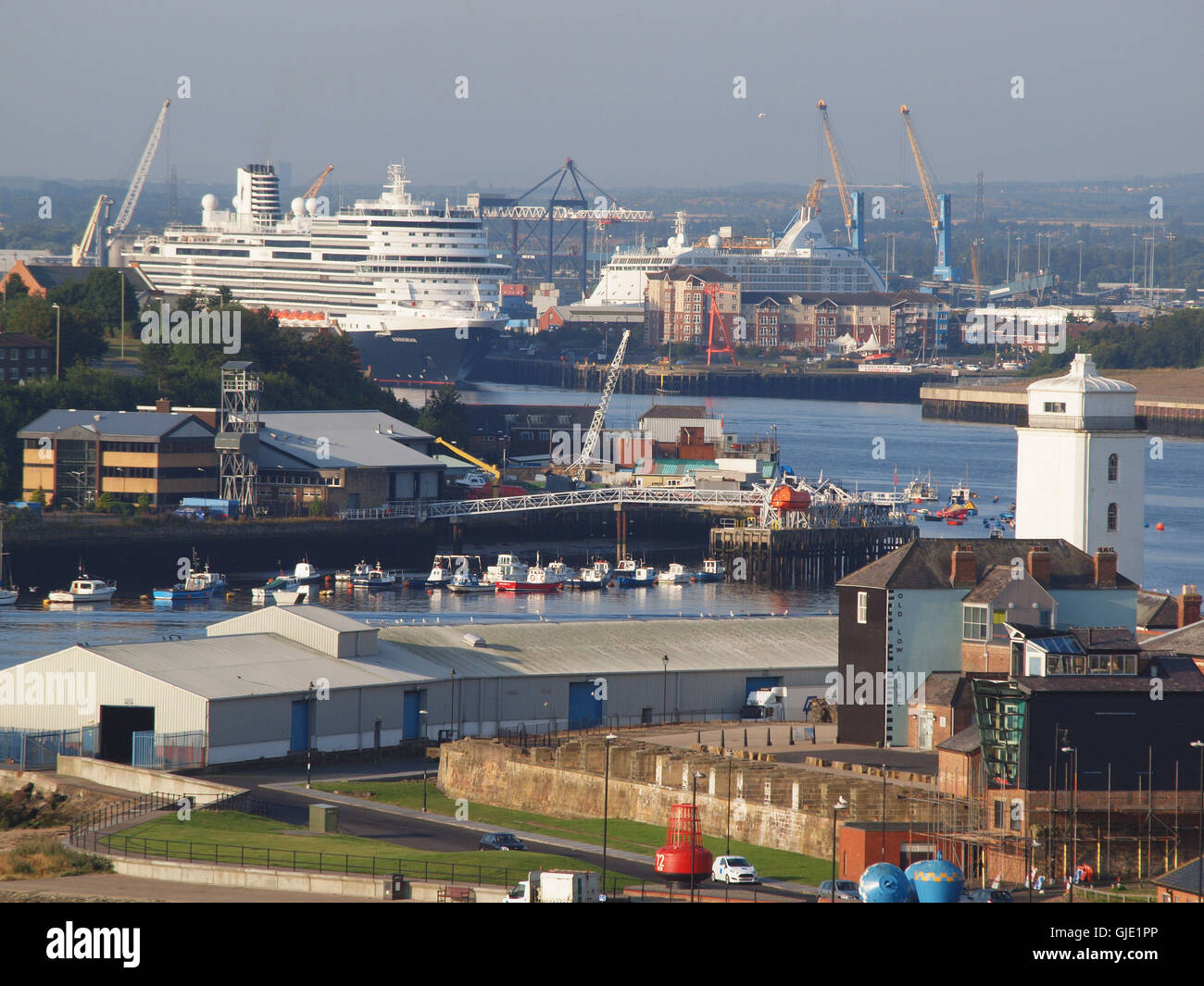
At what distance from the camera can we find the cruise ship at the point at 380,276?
152 m

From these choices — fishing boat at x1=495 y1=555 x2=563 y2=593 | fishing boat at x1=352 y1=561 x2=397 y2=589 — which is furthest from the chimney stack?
fishing boat at x1=352 y1=561 x2=397 y2=589

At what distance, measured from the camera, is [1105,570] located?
3775cm

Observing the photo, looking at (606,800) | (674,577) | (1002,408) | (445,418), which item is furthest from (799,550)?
(1002,408)

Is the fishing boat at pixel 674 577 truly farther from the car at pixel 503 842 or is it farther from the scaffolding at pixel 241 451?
the car at pixel 503 842

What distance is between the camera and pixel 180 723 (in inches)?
1479

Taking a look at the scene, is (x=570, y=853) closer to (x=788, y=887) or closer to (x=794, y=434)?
(x=788, y=887)

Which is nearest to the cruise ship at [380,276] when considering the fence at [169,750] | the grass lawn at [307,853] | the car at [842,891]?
the fence at [169,750]

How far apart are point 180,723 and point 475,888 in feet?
43.1

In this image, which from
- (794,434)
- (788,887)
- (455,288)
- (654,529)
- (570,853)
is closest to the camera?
(788,887)

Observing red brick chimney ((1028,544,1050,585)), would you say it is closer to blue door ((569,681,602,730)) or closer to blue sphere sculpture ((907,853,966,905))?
blue door ((569,681,602,730))

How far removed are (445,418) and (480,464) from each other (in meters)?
7.44

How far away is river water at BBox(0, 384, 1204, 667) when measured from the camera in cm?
6034

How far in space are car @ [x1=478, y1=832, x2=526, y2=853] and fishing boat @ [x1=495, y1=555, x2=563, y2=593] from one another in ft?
129

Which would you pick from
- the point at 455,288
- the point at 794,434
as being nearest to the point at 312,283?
the point at 455,288
